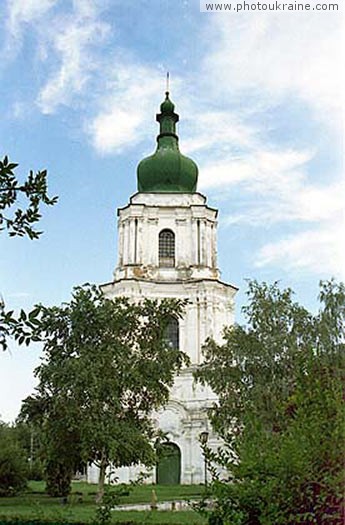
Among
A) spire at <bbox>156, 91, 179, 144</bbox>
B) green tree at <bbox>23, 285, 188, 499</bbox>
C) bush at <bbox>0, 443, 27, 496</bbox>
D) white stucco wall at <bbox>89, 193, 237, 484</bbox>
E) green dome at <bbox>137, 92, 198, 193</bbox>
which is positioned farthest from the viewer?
spire at <bbox>156, 91, 179, 144</bbox>

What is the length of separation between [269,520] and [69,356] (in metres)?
20.2

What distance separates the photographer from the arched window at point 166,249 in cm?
4700

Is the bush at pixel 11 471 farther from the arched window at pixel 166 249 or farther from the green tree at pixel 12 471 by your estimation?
the arched window at pixel 166 249

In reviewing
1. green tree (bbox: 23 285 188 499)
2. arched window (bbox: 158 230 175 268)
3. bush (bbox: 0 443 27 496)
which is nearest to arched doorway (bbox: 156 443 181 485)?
bush (bbox: 0 443 27 496)

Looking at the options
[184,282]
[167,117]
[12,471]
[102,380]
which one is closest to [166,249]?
[184,282]

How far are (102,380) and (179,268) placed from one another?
22.0 m

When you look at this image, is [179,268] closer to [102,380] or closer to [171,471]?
[171,471]

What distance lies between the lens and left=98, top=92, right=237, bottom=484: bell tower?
41.5m

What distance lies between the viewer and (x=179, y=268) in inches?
1831

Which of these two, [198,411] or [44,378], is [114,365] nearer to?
[44,378]

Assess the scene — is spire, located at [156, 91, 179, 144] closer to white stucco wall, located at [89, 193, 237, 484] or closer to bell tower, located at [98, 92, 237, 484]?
bell tower, located at [98, 92, 237, 484]

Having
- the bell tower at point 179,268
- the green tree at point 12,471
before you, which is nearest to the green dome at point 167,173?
the bell tower at point 179,268

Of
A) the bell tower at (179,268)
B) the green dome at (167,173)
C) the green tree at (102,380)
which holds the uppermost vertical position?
the green dome at (167,173)

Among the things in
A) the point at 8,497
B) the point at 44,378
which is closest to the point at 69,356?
the point at 44,378
